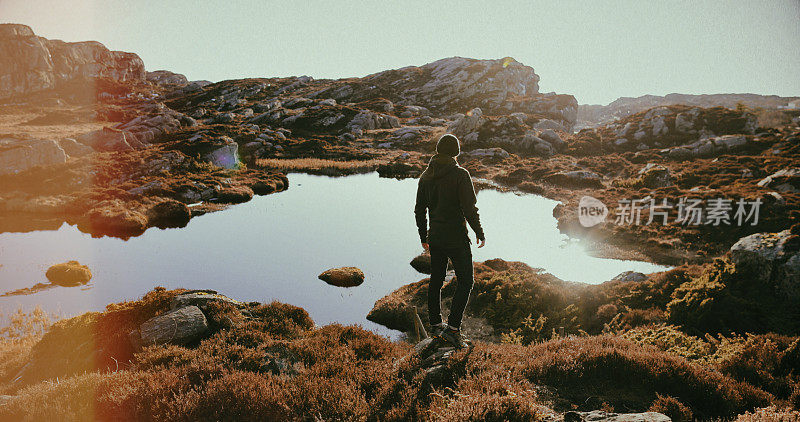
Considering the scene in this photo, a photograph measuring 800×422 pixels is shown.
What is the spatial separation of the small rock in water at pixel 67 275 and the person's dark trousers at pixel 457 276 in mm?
19530

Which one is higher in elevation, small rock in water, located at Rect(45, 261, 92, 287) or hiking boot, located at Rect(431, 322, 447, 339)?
hiking boot, located at Rect(431, 322, 447, 339)

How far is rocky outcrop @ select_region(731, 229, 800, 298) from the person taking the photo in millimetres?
8893

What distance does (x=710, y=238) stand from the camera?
2219 cm

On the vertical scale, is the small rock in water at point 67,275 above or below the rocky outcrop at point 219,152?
below

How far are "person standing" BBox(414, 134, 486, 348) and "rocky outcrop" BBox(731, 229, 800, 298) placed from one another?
30.4 feet

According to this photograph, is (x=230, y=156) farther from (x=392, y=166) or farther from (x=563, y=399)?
(x=563, y=399)

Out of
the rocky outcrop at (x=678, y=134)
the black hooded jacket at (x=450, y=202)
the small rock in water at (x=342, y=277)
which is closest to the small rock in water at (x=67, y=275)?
the small rock in water at (x=342, y=277)

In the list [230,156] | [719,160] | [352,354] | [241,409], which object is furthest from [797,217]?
[230,156]

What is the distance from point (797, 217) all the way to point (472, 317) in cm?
2247

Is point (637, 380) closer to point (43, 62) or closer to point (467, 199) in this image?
point (467, 199)

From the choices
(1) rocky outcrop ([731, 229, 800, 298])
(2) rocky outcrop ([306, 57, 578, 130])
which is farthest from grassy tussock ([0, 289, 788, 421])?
(2) rocky outcrop ([306, 57, 578, 130])

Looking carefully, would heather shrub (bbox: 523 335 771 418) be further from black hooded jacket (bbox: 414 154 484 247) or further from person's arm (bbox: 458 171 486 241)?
person's arm (bbox: 458 171 486 241)

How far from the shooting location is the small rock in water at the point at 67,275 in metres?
16.8

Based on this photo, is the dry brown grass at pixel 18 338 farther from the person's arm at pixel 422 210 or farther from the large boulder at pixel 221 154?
the large boulder at pixel 221 154
